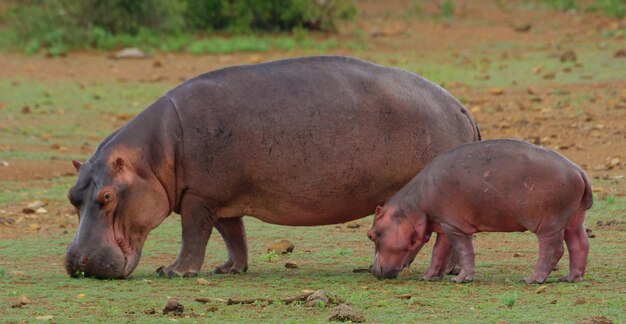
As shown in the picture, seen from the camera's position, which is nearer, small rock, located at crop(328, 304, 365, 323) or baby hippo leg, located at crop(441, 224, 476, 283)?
small rock, located at crop(328, 304, 365, 323)

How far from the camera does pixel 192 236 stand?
8320 mm

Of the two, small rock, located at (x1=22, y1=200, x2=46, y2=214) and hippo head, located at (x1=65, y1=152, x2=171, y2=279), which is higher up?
hippo head, located at (x1=65, y1=152, x2=171, y2=279)

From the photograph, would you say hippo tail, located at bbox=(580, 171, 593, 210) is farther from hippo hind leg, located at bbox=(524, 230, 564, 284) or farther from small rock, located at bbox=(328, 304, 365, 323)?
small rock, located at bbox=(328, 304, 365, 323)

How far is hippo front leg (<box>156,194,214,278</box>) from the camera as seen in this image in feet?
27.2

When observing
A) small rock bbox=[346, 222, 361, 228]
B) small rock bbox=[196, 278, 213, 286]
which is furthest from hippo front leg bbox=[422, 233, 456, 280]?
small rock bbox=[346, 222, 361, 228]

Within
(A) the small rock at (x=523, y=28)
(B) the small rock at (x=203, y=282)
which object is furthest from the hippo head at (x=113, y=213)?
(A) the small rock at (x=523, y=28)

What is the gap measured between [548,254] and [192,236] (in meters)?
2.14

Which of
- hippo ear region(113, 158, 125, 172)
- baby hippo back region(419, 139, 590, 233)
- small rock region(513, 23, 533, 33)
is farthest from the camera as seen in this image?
small rock region(513, 23, 533, 33)

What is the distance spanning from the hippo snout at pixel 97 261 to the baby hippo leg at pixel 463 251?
1905mm

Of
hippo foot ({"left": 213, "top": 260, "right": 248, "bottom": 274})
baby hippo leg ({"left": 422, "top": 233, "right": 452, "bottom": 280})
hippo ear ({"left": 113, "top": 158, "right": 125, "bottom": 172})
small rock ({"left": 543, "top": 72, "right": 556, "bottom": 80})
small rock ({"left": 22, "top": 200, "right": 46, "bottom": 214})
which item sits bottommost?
small rock ({"left": 543, "top": 72, "right": 556, "bottom": 80})

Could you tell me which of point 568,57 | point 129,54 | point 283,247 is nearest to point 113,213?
point 283,247

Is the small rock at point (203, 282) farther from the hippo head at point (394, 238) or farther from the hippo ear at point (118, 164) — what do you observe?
the hippo head at point (394, 238)

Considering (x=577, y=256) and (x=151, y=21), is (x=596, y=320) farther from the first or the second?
(x=151, y=21)

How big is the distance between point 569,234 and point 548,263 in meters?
0.28
